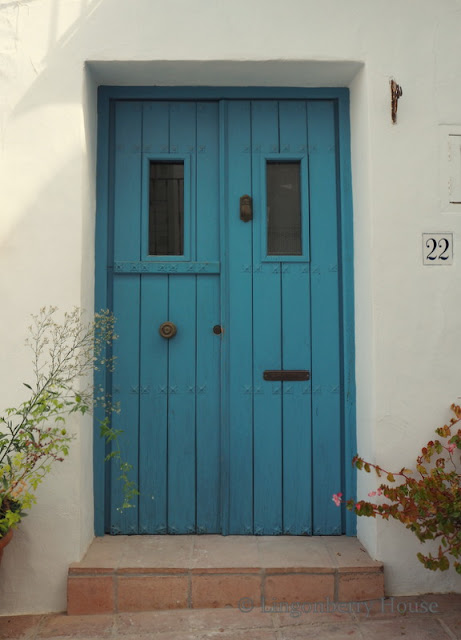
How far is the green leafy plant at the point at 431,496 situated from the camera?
98.4 inches

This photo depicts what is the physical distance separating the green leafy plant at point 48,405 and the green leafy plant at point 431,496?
48.2 inches

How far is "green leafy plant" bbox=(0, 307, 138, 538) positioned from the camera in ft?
8.32

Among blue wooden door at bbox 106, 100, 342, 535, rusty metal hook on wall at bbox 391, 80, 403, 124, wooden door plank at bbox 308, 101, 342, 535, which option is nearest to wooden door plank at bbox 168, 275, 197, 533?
blue wooden door at bbox 106, 100, 342, 535

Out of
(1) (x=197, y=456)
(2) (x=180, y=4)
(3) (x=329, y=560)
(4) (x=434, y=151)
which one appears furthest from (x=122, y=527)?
(2) (x=180, y=4)

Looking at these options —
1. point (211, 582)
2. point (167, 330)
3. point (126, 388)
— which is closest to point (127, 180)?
point (167, 330)

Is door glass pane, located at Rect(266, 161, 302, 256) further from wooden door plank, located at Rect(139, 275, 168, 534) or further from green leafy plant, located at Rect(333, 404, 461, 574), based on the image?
green leafy plant, located at Rect(333, 404, 461, 574)

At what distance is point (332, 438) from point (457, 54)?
210 cm

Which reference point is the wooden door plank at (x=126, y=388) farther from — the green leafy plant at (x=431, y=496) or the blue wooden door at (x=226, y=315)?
the green leafy plant at (x=431, y=496)

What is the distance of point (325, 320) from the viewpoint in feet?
10.2

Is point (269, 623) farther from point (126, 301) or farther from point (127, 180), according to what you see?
point (127, 180)

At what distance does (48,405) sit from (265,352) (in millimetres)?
1159

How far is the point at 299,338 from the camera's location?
310cm

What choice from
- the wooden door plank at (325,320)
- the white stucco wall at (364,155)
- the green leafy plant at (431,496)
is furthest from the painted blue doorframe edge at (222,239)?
the green leafy plant at (431,496)

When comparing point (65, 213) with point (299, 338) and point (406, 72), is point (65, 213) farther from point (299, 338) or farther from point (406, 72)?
point (406, 72)
